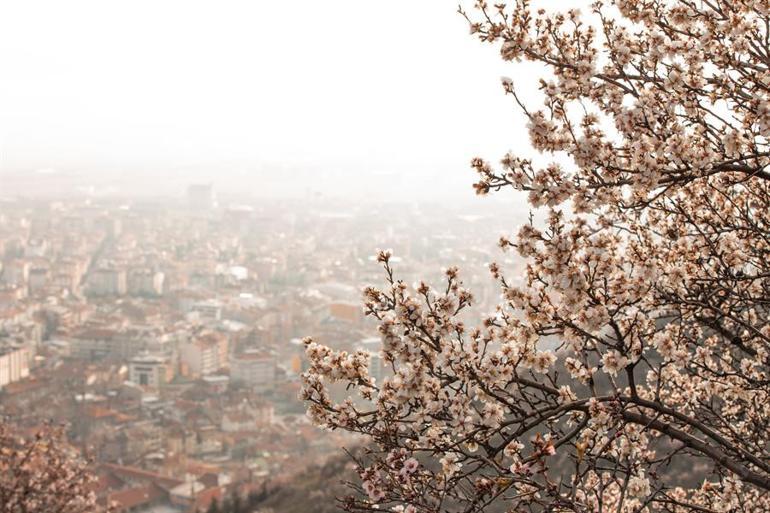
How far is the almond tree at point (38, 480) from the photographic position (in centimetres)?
1022

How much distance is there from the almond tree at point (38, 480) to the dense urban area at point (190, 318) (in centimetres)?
58

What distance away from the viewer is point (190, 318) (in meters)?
51.3

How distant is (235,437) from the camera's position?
106 feet

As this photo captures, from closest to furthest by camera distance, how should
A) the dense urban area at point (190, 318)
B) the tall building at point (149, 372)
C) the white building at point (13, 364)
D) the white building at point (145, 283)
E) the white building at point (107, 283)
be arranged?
1. the dense urban area at point (190, 318)
2. the white building at point (13, 364)
3. the tall building at point (149, 372)
4. the white building at point (107, 283)
5. the white building at point (145, 283)

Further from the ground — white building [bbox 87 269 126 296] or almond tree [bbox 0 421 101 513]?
almond tree [bbox 0 421 101 513]

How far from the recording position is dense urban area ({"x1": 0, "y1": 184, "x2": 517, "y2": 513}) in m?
29.1

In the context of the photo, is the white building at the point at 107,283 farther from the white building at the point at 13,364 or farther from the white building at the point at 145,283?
the white building at the point at 13,364

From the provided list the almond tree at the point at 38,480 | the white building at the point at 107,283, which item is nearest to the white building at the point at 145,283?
the white building at the point at 107,283

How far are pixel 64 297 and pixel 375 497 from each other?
55.7m

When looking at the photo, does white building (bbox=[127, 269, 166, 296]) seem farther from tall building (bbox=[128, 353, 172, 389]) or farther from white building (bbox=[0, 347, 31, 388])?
white building (bbox=[0, 347, 31, 388])

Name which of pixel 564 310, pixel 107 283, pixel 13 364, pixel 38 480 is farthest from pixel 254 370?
pixel 564 310

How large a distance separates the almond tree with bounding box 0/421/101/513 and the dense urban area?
58 cm

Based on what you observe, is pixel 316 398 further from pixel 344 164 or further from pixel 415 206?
pixel 344 164

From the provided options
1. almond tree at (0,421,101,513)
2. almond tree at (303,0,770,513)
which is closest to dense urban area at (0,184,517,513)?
almond tree at (0,421,101,513)
